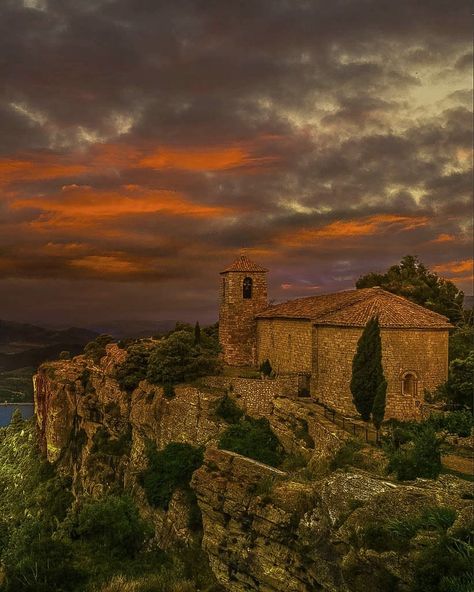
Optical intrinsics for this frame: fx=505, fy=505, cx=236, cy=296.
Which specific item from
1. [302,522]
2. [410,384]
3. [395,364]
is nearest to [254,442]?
[395,364]

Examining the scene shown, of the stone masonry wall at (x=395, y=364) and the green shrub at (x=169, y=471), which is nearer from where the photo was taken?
the green shrub at (x=169, y=471)

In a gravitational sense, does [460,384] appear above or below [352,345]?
below

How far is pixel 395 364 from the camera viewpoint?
29266 mm

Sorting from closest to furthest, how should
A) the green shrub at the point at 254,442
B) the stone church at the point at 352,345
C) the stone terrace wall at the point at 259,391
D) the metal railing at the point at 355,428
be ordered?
the metal railing at the point at 355,428
the green shrub at the point at 254,442
the stone church at the point at 352,345
the stone terrace wall at the point at 259,391

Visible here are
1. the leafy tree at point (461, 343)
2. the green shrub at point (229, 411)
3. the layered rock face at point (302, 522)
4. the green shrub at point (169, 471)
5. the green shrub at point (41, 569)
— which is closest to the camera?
the layered rock face at point (302, 522)

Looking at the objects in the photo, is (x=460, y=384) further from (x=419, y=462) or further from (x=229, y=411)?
(x=229, y=411)

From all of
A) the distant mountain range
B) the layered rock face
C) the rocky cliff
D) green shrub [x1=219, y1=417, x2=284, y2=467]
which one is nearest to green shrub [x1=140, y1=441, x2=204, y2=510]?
the rocky cliff

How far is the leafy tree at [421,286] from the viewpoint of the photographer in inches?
1875

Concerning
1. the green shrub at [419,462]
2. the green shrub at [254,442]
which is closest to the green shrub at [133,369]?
the green shrub at [254,442]

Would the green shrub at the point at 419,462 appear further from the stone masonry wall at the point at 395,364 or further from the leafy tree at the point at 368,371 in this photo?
the stone masonry wall at the point at 395,364

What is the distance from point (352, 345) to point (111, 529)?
16.9m

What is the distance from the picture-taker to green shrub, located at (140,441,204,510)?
1072 inches

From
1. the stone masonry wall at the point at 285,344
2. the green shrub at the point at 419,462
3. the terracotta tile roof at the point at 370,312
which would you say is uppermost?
the terracotta tile roof at the point at 370,312

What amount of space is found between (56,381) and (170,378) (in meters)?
19.8
